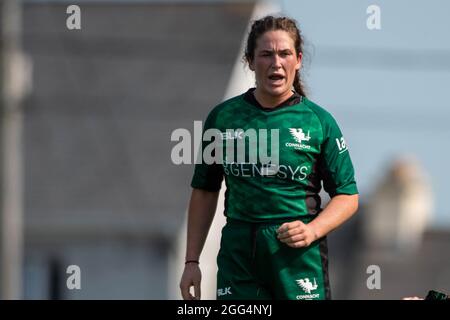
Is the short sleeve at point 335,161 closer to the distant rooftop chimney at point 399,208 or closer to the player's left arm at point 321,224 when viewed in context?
the player's left arm at point 321,224

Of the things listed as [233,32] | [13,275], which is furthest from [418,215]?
[13,275]

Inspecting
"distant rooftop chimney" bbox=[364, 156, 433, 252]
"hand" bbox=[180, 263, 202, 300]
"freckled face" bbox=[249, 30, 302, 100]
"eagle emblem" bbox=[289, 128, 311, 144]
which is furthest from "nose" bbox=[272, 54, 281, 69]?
"distant rooftop chimney" bbox=[364, 156, 433, 252]

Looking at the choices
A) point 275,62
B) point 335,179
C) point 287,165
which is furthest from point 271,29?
point 335,179

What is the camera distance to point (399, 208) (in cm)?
7269

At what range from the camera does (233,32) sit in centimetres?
3156

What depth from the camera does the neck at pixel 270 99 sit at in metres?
7.53

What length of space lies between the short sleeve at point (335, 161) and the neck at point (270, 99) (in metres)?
0.22

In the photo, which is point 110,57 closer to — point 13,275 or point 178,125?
point 178,125

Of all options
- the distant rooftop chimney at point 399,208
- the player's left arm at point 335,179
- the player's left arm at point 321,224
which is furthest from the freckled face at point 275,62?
the distant rooftop chimney at point 399,208

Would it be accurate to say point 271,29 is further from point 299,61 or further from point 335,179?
point 335,179

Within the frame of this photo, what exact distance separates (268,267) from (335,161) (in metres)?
0.61

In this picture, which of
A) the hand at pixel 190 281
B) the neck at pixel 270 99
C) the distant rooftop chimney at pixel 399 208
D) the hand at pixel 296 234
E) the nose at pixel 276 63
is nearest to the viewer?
the hand at pixel 296 234

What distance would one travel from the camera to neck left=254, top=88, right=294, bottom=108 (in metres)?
7.53

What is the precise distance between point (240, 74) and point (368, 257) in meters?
37.4
